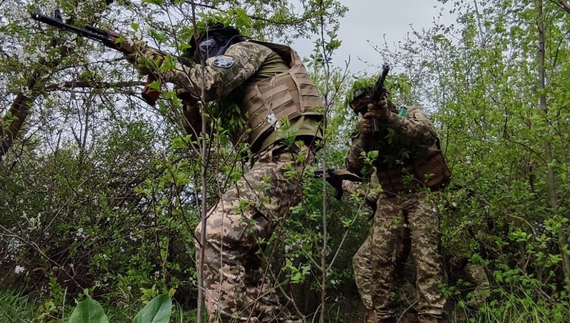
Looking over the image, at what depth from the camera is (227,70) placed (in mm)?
2283

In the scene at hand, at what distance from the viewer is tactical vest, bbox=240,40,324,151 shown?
8.01 feet

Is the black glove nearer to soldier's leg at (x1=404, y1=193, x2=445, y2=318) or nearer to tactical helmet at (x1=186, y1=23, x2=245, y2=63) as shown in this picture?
soldier's leg at (x1=404, y1=193, x2=445, y2=318)

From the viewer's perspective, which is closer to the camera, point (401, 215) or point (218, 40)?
point (218, 40)

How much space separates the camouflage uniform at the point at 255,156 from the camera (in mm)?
2047

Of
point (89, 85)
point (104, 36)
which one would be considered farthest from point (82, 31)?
point (89, 85)

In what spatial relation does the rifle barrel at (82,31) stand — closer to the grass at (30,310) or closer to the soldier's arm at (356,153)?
the grass at (30,310)

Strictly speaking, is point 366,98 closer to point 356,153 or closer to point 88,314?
point 356,153

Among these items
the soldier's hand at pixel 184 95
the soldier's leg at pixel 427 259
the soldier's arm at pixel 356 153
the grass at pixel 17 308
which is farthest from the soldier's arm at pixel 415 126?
the grass at pixel 17 308

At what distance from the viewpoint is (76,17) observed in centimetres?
365

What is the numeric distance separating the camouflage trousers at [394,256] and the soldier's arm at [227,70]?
1.44m

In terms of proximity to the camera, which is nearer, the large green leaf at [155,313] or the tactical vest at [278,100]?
the large green leaf at [155,313]

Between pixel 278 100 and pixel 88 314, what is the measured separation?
5.83ft

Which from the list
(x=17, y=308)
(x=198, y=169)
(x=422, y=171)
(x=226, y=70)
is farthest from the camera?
(x=422, y=171)

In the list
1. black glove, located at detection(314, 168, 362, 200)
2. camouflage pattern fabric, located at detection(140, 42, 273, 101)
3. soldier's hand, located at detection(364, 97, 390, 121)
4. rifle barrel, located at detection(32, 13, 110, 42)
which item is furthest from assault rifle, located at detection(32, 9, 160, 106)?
soldier's hand, located at detection(364, 97, 390, 121)
